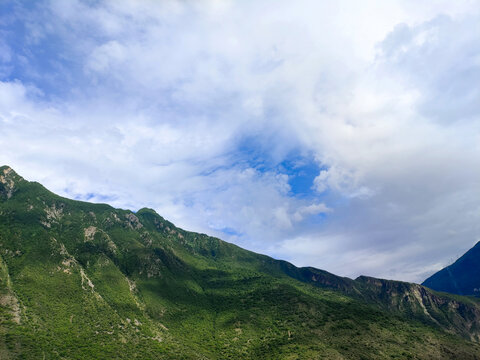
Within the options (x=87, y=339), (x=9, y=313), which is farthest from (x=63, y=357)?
(x=9, y=313)

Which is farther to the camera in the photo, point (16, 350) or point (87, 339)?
point (87, 339)

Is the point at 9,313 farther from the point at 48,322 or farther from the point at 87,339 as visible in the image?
the point at 87,339

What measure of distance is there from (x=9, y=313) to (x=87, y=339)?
166 ft

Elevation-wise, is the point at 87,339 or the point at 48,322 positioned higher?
the point at 48,322

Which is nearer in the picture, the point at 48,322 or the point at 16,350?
the point at 16,350

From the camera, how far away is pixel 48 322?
199250mm

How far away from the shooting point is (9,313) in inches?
7466

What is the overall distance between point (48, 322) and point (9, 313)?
76.6 ft

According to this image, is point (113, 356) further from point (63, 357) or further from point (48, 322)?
point (48, 322)

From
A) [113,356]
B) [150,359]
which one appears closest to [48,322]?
[113,356]

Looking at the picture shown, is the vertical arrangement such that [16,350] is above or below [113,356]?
above

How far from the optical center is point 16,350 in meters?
166

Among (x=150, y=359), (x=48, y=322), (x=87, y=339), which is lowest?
(x=150, y=359)

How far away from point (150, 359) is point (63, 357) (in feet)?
172
